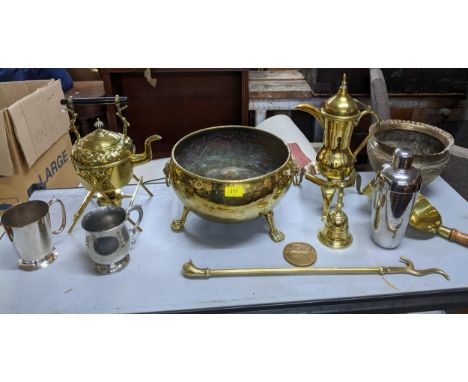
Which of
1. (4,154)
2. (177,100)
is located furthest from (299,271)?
(177,100)

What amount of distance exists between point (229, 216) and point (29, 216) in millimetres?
501

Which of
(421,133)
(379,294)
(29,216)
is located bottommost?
(379,294)

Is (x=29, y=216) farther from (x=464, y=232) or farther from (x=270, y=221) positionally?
(x=464, y=232)

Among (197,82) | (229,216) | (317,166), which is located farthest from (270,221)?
(197,82)

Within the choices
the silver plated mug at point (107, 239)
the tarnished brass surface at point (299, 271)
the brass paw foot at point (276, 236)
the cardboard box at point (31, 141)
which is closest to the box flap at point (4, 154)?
the cardboard box at point (31, 141)

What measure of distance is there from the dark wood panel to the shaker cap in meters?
1.29

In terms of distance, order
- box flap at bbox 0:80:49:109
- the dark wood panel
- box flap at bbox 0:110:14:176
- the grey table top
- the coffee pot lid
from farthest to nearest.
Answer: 1. the dark wood panel
2. box flap at bbox 0:80:49:109
3. box flap at bbox 0:110:14:176
4. the coffee pot lid
5. the grey table top

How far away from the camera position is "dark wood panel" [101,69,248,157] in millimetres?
2039

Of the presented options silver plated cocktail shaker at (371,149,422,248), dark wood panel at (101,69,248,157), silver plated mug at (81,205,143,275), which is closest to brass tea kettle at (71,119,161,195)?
silver plated mug at (81,205,143,275)

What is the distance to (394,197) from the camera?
2.99ft

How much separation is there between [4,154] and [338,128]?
3.72 ft

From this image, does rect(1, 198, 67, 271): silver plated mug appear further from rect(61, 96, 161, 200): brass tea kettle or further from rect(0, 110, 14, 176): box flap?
rect(0, 110, 14, 176): box flap

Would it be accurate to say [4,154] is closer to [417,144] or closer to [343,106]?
[343,106]

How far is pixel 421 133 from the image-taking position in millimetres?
1214
